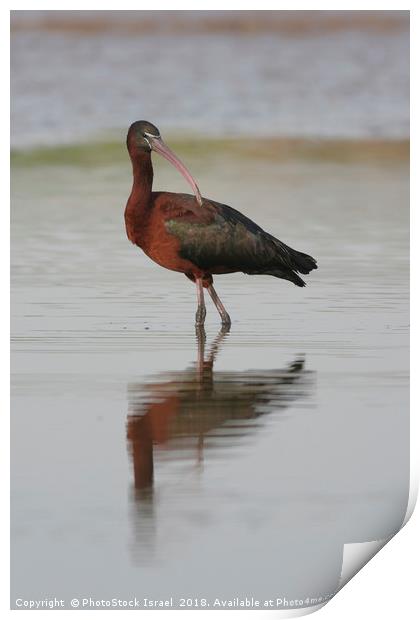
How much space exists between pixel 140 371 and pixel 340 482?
277 cm

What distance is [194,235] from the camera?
558 inches

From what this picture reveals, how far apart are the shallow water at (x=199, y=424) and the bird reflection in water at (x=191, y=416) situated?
2 cm

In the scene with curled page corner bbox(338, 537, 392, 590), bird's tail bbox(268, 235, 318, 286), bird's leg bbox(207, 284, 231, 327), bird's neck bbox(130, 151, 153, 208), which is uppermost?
bird's neck bbox(130, 151, 153, 208)

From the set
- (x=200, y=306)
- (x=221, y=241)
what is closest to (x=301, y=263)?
(x=221, y=241)

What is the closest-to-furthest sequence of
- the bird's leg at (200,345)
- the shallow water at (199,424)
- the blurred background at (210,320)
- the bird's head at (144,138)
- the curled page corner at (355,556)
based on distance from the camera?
the shallow water at (199,424), the blurred background at (210,320), the curled page corner at (355,556), the bird's leg at (200,345), the bird's head at (144,138)

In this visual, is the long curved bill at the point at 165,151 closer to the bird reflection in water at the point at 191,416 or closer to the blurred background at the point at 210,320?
the blurred background at the point at 210,320

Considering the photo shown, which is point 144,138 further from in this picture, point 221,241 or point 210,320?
point 210,320

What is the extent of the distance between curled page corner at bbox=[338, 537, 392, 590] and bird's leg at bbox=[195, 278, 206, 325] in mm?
5294

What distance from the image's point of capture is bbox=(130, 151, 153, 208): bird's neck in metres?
14.2

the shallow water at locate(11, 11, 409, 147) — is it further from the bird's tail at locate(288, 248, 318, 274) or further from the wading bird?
the bird's tail at locate(288, 248, 318, 274)

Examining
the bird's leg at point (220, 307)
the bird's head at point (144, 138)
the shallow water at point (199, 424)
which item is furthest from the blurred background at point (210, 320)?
the bird's head at point (144, 138)

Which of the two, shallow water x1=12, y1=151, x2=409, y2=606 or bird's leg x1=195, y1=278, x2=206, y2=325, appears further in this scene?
bird's leg x1=195, y1=278, x2=206, y2=325

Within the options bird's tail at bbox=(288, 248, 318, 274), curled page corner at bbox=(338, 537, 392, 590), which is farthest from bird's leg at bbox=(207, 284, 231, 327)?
curled page corner at bbox=(338, 537, 392, 590)

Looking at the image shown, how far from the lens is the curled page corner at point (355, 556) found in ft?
26.6
